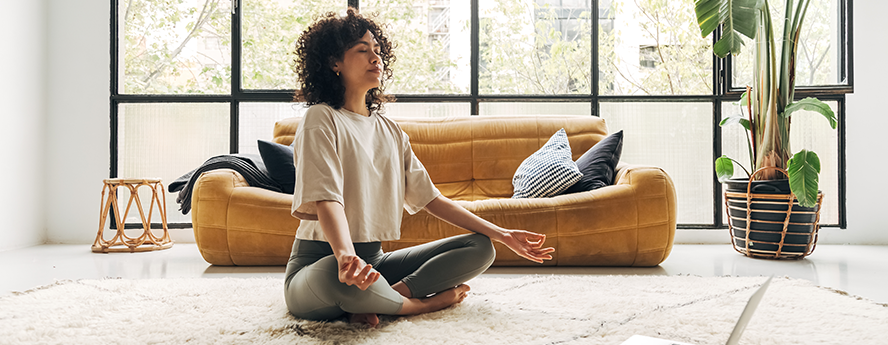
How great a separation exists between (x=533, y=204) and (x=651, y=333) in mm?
1234

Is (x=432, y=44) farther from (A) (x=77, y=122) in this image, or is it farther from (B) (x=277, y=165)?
(A) (x=77, y=122)

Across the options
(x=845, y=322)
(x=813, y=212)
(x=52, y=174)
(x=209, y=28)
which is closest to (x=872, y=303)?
(x=845, y=322)

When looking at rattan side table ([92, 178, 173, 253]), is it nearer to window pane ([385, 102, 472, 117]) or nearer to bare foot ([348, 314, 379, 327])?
window pane ([385, 102, 472, 117])

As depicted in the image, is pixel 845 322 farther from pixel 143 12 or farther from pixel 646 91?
pixel 143 12

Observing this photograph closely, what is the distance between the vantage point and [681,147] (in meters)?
3.78

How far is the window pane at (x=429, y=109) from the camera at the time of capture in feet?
12.7

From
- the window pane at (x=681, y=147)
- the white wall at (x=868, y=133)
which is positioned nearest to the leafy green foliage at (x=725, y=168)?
the window pane at (x=681, y=147)

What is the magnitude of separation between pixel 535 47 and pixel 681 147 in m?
1.30

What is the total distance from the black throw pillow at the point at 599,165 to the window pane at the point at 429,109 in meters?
1.14

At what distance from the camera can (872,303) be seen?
174cm

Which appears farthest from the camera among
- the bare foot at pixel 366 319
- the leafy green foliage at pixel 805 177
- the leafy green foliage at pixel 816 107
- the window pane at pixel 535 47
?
the window pane at pixel 535 47

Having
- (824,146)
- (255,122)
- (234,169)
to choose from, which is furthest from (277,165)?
(824,146)

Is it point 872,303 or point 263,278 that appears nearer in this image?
point 872,303

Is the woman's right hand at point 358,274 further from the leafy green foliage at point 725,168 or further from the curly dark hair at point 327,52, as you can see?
the leafy green foliage at point 725,168
